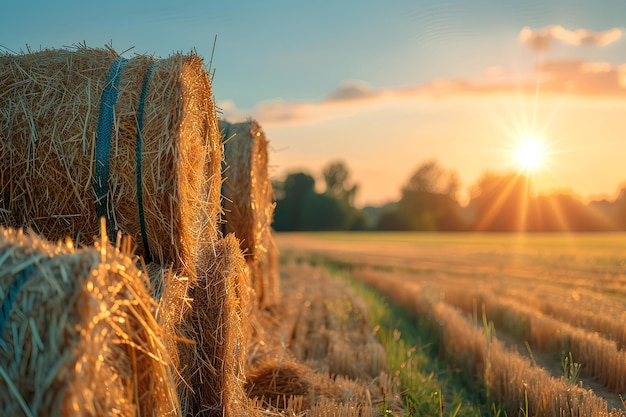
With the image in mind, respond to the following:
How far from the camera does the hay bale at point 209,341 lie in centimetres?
434

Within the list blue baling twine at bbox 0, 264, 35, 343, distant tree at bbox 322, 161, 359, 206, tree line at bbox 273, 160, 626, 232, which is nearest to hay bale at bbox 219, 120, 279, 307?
blue baling twine at bbox 0, 264, 35, 343

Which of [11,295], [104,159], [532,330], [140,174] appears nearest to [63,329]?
[11,295]

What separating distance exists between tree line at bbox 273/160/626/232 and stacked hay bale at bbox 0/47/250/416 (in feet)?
215

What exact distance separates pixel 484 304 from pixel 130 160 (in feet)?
25.3

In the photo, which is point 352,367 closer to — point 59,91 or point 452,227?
point 59,91

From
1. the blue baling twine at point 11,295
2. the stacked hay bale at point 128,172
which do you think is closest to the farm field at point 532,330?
the stacked hay bale at point 128,172

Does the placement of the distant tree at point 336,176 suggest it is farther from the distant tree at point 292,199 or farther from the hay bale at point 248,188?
the hay bale at point 248,188

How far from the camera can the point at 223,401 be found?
14.6 feet

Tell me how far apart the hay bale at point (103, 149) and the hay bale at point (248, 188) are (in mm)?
1873

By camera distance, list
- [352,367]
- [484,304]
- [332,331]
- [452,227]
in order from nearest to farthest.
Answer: [352,367]
[332,331]
[484,304]
[452,227]

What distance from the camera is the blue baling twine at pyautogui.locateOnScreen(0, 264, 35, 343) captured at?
2820 mm

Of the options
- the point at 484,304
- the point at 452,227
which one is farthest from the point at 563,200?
the point at 484,304

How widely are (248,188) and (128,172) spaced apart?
263 cm

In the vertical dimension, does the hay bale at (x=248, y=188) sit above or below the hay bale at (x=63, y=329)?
above
